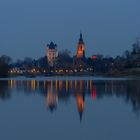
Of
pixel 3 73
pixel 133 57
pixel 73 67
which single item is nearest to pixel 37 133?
pixel 3 73

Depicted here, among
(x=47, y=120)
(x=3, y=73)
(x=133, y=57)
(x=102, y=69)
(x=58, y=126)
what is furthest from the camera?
(x=102, y=69)

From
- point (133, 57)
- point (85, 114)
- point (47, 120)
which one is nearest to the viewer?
point (47, 120)

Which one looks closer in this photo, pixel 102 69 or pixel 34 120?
pixel 34 120

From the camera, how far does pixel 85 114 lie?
2073 cm

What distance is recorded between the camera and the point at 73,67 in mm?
194625

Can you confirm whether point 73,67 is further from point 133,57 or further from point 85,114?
point 85,114

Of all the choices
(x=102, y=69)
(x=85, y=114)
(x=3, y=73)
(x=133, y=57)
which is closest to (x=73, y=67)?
(x=102, y=69)

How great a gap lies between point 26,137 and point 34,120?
170 inches

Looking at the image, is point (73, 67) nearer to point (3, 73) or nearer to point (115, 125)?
point (3, 73)

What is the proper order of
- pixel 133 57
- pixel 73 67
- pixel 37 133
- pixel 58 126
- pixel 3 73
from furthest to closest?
1. pixel 73 67
2. pixel 133 57
3. pixel 3 73
4. pixel 58 126
5. pixel 37 133

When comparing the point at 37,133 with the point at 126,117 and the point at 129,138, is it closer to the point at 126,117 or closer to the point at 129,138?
the point at 129,138

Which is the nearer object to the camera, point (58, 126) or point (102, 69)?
point (58, 126)

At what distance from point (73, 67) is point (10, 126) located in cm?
17816

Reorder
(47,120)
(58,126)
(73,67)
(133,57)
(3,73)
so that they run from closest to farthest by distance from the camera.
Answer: (58,126), (47,120), (3,73), (133,57), (73,67)
